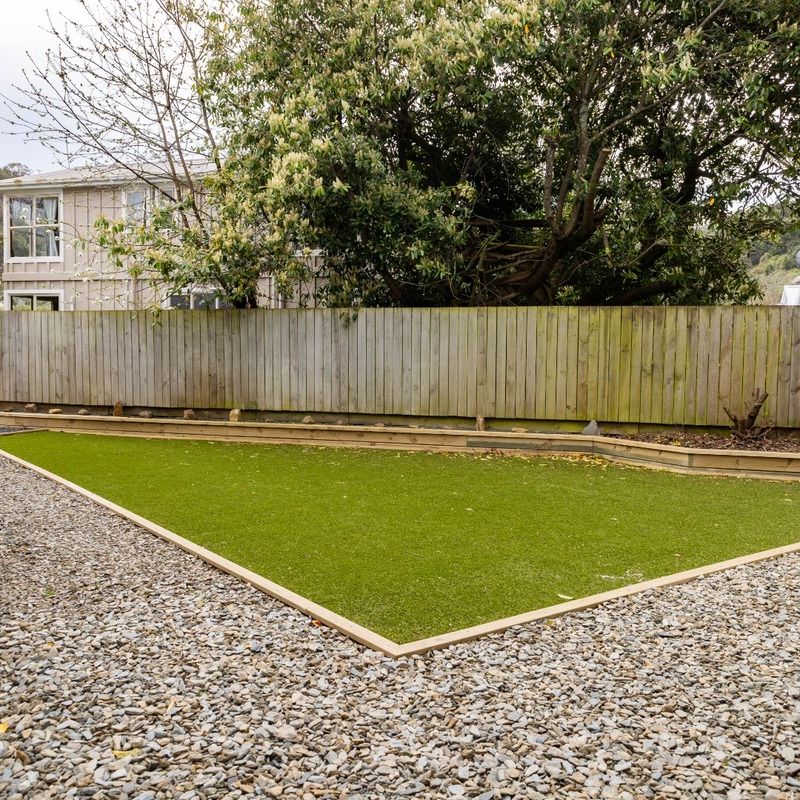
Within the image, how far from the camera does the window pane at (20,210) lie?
60.4 feet

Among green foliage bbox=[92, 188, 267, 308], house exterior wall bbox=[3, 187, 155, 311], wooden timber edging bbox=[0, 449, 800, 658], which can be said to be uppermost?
house exterior wall bbox=[3, 187, 155, 311]

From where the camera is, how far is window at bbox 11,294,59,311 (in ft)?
61.1

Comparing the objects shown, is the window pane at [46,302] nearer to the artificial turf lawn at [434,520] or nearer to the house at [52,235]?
the house at [52,235]

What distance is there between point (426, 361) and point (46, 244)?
13.8 meters

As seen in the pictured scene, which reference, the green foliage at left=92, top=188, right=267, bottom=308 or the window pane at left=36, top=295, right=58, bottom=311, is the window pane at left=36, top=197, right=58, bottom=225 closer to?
the window pane at left=36, top=295, right=58, bottom=311

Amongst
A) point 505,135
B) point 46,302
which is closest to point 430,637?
point 505,135

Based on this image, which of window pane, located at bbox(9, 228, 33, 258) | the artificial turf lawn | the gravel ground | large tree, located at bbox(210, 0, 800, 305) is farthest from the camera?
window pane, located at bbox(9, 228, 33, 258)

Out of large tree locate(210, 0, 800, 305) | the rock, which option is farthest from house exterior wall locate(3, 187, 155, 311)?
the rock

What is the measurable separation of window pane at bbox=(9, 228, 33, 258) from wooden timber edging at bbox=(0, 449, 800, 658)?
1655 cm

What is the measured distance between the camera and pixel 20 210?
18547mm

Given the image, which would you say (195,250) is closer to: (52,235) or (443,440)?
(443,440)

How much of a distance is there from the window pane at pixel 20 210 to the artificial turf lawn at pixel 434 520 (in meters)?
12.5

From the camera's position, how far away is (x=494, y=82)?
977cm

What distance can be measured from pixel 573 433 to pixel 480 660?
629cm
